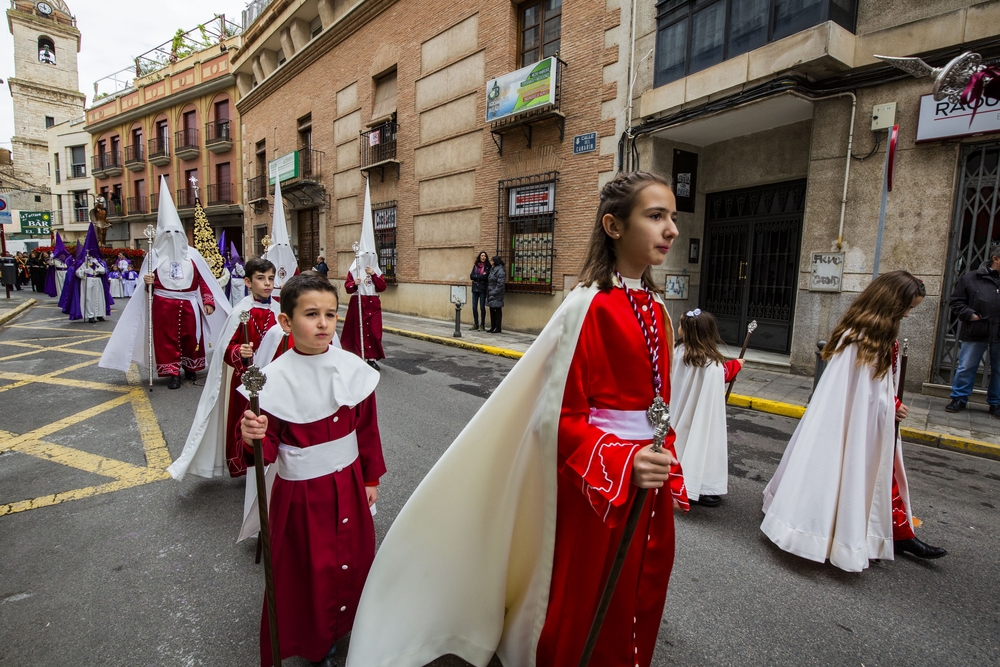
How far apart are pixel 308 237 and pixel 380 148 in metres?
7.03

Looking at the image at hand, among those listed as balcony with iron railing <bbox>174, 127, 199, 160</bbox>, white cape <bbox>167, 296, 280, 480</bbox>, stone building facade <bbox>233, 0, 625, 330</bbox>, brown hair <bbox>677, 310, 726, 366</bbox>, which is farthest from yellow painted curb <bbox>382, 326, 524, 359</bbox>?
balcony with iron railing <bbox>174, 127, 199, 160</bbox>

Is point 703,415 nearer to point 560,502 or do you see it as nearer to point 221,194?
point 560,502

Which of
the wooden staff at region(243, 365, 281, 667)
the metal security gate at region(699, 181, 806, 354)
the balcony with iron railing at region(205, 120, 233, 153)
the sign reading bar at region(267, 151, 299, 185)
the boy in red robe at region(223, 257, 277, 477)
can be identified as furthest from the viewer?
the balcony with iron railing at region(205, 120, 233, 153)

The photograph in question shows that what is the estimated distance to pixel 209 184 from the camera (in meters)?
29.0

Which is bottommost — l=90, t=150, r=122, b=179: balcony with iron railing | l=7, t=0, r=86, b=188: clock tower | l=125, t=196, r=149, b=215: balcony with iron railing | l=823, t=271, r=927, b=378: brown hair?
l=823, t=271, r=927, b=378: brown hair

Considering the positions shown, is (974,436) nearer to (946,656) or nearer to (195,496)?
(946,656)

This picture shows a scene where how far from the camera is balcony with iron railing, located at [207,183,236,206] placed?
2792 centimetres

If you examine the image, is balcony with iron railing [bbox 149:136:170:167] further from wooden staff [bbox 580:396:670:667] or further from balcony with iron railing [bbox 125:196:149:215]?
wooden staff [bbox 580:396:670:667]

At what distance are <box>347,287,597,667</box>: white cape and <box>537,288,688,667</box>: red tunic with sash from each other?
106 mm

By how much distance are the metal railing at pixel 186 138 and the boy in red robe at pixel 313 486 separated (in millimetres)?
33724

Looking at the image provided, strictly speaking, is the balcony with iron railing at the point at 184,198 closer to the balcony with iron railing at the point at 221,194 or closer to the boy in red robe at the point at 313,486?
the balcony with iron railing at the point at 221,194

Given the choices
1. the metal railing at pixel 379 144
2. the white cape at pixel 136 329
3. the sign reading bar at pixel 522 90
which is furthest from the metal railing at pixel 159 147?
the white cape at pixel 136 329

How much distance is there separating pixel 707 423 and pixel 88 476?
473cm

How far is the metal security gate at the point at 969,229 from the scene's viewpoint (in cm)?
627
